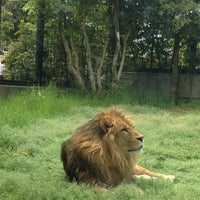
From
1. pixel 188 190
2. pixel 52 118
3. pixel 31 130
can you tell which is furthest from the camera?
pixel 52 118

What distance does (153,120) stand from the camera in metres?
9.49

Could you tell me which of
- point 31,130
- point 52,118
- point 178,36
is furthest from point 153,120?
point 178,36

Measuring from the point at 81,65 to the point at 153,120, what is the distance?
3.63 m

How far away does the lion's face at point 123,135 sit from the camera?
450 centimetres

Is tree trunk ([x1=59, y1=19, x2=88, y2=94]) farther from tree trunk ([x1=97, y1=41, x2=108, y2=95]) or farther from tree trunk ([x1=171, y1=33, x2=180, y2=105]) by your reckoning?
tree trunk ([x1=171, y1=33, x2=180, y2=105])

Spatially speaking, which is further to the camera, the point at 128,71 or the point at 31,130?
the point at 128,71

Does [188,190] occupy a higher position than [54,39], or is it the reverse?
[54,39]

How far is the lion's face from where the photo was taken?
14.8 feet

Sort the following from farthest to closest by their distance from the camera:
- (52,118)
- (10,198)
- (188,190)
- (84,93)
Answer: (84,93)
(52,118)
(188,190)
(10,198)

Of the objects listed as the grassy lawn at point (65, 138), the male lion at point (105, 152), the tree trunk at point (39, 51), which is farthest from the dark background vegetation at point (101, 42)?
the male lion at point (105, 152)

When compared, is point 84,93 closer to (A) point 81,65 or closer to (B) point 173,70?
(A) point 81,65

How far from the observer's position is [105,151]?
14.5ft

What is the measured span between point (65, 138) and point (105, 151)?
318cm

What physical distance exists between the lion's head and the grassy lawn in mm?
136
